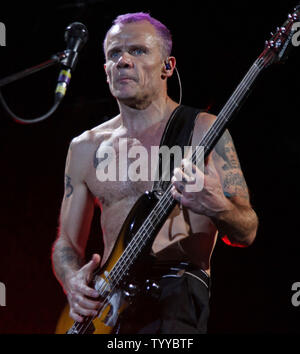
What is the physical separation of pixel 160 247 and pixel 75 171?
0.91m

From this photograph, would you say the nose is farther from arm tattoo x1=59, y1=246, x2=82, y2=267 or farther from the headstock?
arm tattoo x1=59, y1=246, x2=82, y2=267

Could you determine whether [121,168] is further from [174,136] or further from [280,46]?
[280,46]

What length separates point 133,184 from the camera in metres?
2.78

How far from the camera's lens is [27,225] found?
4.71 m

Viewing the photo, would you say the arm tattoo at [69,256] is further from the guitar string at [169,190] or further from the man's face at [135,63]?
the man's face at [135,63]

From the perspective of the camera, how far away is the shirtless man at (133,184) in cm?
245

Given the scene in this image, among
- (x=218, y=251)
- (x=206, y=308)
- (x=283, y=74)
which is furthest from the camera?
(x=218, y=251)

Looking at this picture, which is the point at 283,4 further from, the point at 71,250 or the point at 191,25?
the point at 71,250

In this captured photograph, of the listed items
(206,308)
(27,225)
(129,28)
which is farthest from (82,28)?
(27,225)

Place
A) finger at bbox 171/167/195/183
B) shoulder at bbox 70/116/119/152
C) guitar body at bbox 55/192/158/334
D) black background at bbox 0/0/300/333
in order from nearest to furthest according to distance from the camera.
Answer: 1. finger at bbox 171/167/195/183
2. guitar body at bbox 55/192/158/334
3. shoulder at bbox 70/116/119/152
4. black background at bbox 0/0/300/333

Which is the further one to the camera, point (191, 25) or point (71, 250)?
point (191, 25)

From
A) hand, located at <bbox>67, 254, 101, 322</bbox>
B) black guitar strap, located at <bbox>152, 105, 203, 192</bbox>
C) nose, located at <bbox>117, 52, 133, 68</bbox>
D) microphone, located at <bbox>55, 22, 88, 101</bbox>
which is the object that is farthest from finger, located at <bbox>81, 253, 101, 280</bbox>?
nose, located at <bbox>117, 52, 133, 68</bbox>

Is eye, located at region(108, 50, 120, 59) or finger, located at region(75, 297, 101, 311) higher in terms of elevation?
eye, located at region(108, 50, 120, 59)

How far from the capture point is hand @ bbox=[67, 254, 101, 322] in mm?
2402
